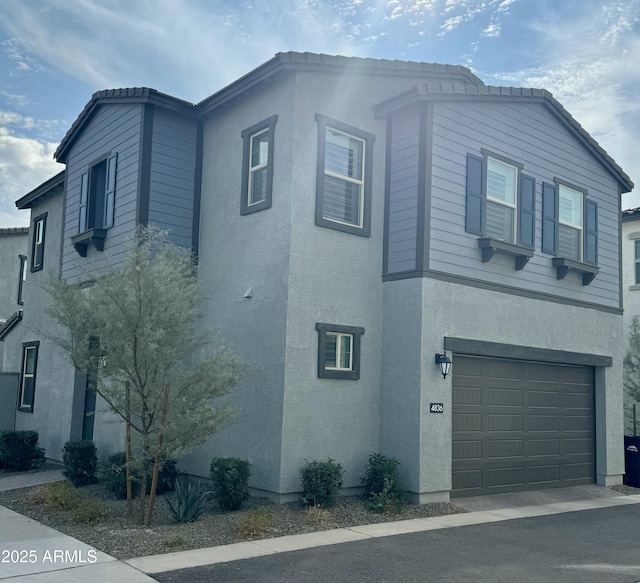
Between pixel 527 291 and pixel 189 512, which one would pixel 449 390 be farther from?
pixel 189 512

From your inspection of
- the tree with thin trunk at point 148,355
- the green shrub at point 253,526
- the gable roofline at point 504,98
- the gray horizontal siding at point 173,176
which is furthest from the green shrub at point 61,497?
the gable roofline at point 504,98

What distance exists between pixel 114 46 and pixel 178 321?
6.54 m

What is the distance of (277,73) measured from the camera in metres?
11.5

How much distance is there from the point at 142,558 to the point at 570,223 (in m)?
10.6

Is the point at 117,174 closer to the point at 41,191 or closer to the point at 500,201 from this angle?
the point at 41,191

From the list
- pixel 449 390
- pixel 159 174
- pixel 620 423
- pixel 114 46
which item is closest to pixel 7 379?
pixel 159 174

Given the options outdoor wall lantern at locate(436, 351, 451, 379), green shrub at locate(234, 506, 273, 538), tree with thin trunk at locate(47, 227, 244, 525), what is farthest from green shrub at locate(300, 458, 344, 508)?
outdoor wall lantern at locate(436, 351, 451, 379)

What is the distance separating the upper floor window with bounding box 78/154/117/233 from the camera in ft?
44.7

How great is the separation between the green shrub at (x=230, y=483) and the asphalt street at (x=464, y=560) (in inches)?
84.5

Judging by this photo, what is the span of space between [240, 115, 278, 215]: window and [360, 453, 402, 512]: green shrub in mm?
4512

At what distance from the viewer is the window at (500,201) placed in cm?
1223

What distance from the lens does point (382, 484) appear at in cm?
1080

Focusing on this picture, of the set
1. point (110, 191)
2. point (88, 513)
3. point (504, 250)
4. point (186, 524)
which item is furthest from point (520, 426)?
point (110, 191)

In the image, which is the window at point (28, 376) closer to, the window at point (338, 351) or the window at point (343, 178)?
the window at point (338, 351)
